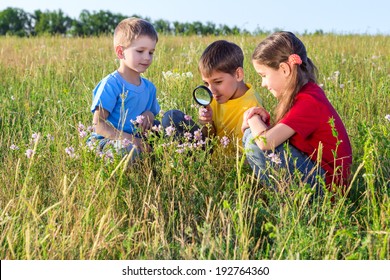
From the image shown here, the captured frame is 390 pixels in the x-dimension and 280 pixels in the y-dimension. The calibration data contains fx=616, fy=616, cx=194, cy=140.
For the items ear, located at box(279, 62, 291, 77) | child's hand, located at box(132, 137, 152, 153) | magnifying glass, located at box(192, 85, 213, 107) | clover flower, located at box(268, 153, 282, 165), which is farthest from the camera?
magnifying glass, located at box(192, 85, 213, 107)

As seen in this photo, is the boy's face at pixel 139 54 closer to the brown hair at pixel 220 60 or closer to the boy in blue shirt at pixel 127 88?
the boy in blue shirt at pixel 127 88

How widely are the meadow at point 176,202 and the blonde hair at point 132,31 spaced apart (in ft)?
2.39

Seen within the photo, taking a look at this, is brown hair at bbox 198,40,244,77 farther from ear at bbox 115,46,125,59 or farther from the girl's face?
ear at bbox 115,46,125,59

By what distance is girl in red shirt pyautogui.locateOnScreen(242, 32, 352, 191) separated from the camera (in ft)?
11.2

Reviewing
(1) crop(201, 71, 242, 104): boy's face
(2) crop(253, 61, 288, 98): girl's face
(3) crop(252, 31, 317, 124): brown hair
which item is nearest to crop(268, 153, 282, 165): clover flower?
(3) crop(252, 31, 317, 124): brown hair

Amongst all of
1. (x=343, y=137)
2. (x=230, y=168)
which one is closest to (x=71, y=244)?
(x=230, y=168)

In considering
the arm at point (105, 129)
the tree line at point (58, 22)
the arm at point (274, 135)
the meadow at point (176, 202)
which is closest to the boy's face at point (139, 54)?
the arm at point (105, 129)

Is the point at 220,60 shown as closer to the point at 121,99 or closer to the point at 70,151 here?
the point at 121,99

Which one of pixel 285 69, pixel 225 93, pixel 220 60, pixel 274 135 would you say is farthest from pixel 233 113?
pixel 274 135

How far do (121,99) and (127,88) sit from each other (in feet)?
0.39

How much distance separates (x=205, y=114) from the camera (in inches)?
159

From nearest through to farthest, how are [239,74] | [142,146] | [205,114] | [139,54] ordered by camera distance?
[142,146]
[205,114]
[239,74]
[139,54]

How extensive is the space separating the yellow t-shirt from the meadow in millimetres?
274

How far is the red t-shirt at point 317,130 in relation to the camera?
3428 millimetres
